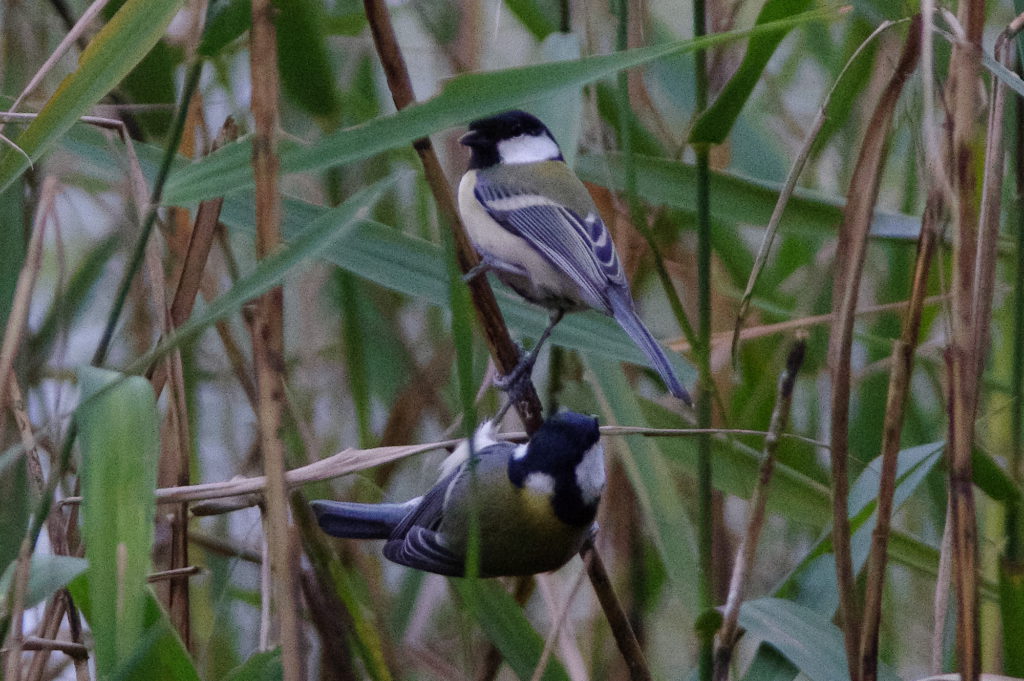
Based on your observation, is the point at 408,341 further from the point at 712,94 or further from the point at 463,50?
the point at 712,94

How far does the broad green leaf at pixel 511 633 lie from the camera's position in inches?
45.2

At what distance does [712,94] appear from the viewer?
1.82m

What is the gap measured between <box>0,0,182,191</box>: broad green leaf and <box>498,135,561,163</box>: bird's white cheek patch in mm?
857

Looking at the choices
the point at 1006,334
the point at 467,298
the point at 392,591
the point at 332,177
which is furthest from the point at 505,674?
the point at 467,298

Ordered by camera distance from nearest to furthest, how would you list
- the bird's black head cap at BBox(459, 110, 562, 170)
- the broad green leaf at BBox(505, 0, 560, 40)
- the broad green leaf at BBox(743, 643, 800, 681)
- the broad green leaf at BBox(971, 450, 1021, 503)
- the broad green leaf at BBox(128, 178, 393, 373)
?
the broad green leaf at BBox(128, 178, 393, 373)
the broad green leaf at BBox(743, 643, 800, 681)
the broad green leaf at BBox(971, 450, 1021, 503)
the broad green leaf at BBox(505, 0, 560, 40)
the bird's black head cap at BBox(459, 110, 562, 170)

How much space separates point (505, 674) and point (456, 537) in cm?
61

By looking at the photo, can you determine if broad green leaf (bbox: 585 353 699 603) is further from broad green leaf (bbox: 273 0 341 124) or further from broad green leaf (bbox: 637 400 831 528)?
broad green leaf (bbox: 273 0 341 124)

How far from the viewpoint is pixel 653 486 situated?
1.24 m

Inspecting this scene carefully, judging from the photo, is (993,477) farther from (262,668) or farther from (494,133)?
(494,133)

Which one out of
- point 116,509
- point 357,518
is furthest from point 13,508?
point 116,509

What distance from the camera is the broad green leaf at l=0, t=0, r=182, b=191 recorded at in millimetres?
911

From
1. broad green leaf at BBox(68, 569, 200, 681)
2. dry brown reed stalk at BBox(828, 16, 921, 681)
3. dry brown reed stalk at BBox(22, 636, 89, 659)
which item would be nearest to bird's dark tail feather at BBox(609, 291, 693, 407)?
dry brown reed stalk at BBox(828, 16, 921, 681)

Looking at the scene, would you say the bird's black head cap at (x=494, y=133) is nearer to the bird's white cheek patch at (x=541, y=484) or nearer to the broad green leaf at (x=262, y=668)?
the bird's white cheek patch at (x=541, y=484)

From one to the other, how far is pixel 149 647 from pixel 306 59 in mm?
772
